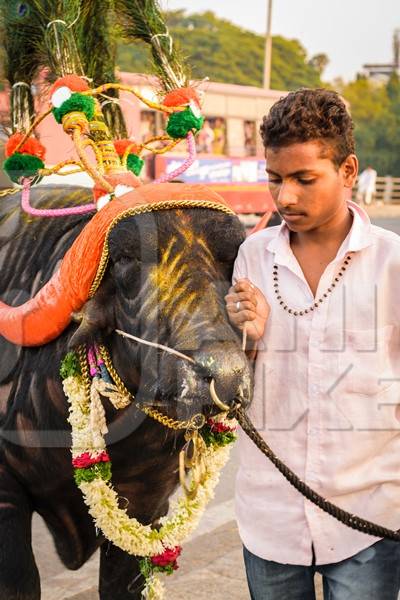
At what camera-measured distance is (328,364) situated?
2.16 m

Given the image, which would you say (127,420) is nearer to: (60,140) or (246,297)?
(246,297)

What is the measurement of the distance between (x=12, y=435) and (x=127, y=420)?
0.54 meters

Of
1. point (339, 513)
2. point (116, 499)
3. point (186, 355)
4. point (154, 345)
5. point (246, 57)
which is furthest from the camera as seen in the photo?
point (246, 57)

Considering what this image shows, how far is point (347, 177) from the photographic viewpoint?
2191 mm

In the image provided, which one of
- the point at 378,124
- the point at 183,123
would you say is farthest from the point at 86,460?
the point at 378,124

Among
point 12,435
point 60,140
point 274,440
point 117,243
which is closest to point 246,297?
point 274,440

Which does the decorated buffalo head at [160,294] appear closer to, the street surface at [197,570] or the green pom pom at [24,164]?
the green pom pom at [24,164]

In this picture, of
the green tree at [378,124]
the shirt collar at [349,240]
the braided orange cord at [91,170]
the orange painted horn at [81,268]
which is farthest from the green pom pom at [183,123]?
the green tree at [378,124]

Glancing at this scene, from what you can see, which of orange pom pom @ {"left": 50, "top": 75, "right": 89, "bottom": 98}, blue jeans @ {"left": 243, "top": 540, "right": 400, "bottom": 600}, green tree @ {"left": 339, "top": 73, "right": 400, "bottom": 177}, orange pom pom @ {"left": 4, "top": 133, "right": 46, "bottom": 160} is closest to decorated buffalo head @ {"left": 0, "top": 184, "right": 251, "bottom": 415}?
blue jeans @ {"left": 243, "top": 540, "right": 400, "bottom": 600}

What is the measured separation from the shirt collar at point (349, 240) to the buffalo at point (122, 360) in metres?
0.27

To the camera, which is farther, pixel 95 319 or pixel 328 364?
pixel 95 319

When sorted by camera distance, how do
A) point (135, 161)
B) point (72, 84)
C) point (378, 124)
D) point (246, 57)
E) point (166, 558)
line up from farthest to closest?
point (246, 57), point (378, 124), point (135, 161), point (72, 84), point (166, 558)

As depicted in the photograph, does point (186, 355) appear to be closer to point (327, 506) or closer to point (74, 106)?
point (327, 506)

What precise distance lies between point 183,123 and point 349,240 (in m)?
1.38
